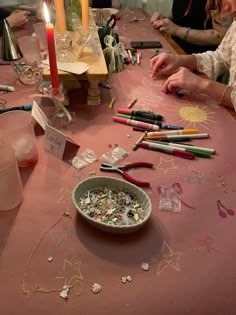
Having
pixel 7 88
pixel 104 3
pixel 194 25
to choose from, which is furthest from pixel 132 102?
pixel 104 3

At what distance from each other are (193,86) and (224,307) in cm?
75

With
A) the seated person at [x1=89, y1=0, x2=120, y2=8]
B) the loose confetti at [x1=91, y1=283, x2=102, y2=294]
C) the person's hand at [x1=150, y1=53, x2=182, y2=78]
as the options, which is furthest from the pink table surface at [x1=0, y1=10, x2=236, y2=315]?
the seated person at [x1=89, y1=0, x2=120, y2=8]

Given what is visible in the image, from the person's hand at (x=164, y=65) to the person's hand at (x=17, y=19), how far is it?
0.77m

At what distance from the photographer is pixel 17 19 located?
1594mm

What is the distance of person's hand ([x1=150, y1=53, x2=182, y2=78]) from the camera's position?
1.22 meters

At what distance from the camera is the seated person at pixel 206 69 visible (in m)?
1.08

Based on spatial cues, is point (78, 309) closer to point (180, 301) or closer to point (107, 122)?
point (180, 301)

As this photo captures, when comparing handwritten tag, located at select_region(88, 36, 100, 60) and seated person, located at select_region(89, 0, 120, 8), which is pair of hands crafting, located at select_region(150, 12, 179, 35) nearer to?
seated person, located at select_region(89, 0, 120, 8)

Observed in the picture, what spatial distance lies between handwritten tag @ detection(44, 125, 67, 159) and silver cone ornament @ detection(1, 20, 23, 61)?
0.57 metres

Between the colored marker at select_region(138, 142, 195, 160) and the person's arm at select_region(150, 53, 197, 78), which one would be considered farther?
the person's arm at select_region(150, 53, 197, 78)

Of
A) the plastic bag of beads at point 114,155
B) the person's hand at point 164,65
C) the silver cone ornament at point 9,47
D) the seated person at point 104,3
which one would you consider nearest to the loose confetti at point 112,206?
the plastic bag of beads at point 114,155

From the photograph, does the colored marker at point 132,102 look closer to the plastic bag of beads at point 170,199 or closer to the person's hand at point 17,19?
the plastic bag of beads at point 170,199

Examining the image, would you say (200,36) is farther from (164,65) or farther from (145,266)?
(145,266)

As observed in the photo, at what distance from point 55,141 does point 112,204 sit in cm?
24
